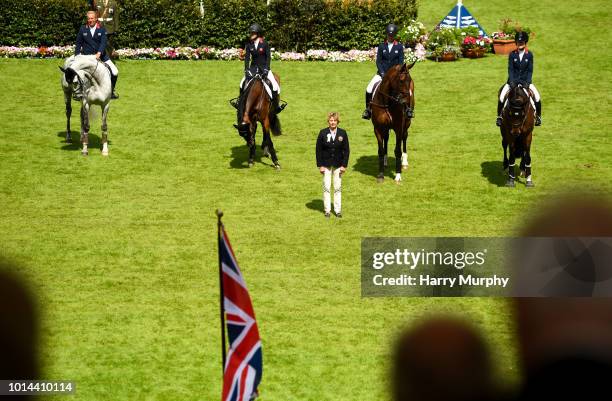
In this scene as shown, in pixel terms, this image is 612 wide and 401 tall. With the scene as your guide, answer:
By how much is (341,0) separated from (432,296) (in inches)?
964

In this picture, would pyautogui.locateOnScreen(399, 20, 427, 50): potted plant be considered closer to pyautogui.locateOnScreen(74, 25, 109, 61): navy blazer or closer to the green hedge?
the green hedge

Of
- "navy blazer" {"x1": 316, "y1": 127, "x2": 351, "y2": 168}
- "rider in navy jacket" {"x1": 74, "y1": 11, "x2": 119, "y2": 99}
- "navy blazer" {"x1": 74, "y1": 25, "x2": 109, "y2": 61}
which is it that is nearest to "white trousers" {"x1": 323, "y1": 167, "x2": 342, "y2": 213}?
"navy blazer" {"x1": 316, "y1": 127, "x2": 351, "y2": 168}

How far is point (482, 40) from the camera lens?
119 ft

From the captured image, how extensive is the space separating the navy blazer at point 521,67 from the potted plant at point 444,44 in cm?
1426

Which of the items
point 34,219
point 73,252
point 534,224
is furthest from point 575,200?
point 34,219

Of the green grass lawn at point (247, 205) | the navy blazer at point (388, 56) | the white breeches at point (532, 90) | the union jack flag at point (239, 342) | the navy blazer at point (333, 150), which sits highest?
the navy blazer at point (388, 56)

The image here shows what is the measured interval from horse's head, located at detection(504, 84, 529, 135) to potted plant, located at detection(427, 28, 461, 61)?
14803mm

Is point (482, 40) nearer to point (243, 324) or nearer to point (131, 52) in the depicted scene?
point (131, 52)

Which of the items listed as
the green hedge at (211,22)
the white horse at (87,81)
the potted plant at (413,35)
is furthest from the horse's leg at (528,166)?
the green hedge at (211,22)

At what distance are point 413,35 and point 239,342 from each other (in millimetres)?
31467

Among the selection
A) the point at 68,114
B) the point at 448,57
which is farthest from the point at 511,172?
the point at 448,57

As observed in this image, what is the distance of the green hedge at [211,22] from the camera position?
36.5 m

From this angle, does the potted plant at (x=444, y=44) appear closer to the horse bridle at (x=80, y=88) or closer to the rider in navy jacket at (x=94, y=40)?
the rider in navy jacket at (x=94, y=40)

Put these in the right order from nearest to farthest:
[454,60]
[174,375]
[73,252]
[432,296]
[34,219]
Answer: [174,375] → [432,296] → [73,252] → [34,219] → [454,60]
